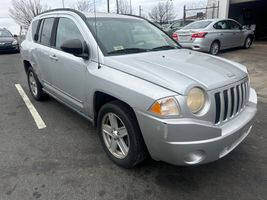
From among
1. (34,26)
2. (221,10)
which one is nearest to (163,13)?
(221,10)

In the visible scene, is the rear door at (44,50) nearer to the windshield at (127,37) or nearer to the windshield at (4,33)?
the windshield at (127,37)

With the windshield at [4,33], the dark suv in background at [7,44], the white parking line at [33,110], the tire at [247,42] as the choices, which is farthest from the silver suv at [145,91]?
the windshield at [4,33]

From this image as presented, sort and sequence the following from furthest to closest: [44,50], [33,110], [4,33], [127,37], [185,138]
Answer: [4,33] → [33,110] → [44,50] → [127,37] → [185,138]

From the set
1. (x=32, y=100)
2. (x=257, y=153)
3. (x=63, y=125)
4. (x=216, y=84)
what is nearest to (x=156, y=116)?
(x=216, y=84)

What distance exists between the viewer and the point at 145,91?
223 centimetres

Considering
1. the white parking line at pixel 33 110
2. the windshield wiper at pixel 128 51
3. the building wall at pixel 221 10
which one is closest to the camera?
the windshield wiper at pixel 128 51

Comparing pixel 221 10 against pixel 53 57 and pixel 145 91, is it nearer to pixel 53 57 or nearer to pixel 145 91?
pixel 53 57

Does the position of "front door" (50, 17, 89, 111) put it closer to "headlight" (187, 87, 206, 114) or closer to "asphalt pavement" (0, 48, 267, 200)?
"asphalt pavement" (0, 48, 267, 200)

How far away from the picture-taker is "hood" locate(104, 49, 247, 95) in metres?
2.22

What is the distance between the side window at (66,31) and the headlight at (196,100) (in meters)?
1.67

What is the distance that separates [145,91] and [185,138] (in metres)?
0.55

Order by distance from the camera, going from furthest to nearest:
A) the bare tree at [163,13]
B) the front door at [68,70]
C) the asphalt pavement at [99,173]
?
1. the bare tree at [163,13]
2. the front door at [68,70]
3. the asphalt pavement at [99,173]

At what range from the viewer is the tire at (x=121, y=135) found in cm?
246

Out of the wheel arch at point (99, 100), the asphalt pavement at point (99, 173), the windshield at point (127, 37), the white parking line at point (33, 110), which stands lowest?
the asphalt pavement at point (99, 173)
